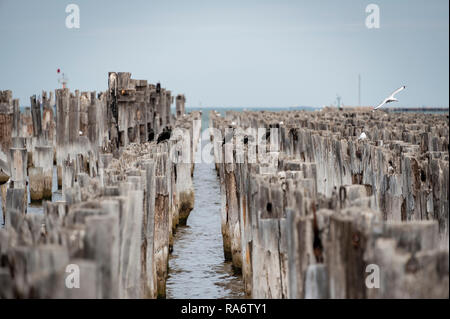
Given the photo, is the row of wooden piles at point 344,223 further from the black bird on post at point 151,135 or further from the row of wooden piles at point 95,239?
the black bird on post at point 151,135

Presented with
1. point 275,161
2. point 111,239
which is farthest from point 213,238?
point 111,239

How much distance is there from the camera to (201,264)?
487 inches

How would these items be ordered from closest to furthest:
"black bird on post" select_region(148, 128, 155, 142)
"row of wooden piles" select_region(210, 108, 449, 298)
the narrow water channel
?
1. "row of wooden piles" select_region(210, 108, 449, 298)
2. the narrow water channel
3. "black bird on post" select_region(148, 128, 155, 142)

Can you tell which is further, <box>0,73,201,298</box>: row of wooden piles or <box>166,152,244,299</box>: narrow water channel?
<box>166,152,244,299</box>: narrow water channel

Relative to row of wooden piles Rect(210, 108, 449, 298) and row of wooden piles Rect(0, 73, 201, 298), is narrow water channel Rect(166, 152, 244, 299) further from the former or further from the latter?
row of wooden piles Rect(0, 73, 201, 298)

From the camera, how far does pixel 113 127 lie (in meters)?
19.2

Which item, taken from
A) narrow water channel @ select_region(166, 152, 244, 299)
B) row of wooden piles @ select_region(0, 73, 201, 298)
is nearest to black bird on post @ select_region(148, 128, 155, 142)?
narrow water channel @ select_region(166, 152, 244, 299)

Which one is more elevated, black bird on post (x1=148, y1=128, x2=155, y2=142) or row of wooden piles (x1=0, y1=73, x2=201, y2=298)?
black bird on post (x1=148, y1=128, x2=155, y2=142)

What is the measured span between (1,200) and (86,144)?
5025 mm

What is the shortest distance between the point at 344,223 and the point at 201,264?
309 inches

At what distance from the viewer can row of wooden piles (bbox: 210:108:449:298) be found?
437 cm

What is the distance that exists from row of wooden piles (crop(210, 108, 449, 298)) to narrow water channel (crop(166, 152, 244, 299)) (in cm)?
46
